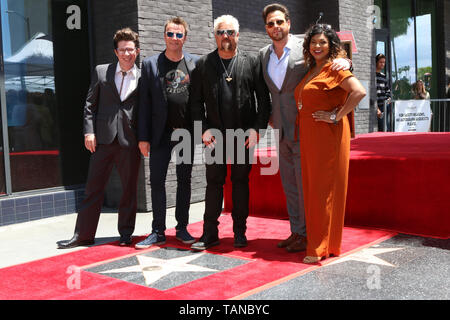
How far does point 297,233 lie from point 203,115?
55.0 inches

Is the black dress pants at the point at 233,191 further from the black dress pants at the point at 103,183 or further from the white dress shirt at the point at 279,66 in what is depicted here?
the black dress pants at the point at 103,183

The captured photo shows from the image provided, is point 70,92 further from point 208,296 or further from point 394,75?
point 394,75

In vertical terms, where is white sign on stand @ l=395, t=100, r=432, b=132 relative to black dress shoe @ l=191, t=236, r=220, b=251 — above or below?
above

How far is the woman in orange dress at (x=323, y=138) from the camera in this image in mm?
4246

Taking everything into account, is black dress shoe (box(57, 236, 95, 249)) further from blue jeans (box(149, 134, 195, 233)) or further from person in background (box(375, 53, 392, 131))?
person in background (box(375, 53, 392, 131))

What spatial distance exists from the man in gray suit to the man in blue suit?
81 cm

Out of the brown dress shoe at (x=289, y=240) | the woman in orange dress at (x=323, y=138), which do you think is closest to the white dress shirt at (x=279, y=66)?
the woman in orange dress at (x=323, y=138)

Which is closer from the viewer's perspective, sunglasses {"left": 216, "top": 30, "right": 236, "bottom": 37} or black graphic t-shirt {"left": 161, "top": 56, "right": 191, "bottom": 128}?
sunglasses {"left": 216, "top": 30, "right": 236, "bottom": 37}

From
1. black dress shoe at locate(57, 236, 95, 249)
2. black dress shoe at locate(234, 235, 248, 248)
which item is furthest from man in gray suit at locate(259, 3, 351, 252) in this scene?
black dress shoe at locate(57, 236, 95, 249)

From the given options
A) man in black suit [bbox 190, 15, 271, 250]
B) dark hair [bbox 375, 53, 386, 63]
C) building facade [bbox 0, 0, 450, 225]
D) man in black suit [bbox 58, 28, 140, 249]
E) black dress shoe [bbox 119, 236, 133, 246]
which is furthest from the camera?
dark hair [bbox 375, 53, 386, 63]

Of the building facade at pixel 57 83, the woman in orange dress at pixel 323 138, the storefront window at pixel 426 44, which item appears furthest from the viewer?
the storefront window at pixel 426 44

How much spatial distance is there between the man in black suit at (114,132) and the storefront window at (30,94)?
6.41ft

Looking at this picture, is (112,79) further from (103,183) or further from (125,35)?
(103,183)

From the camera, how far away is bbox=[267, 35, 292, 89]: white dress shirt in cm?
462
